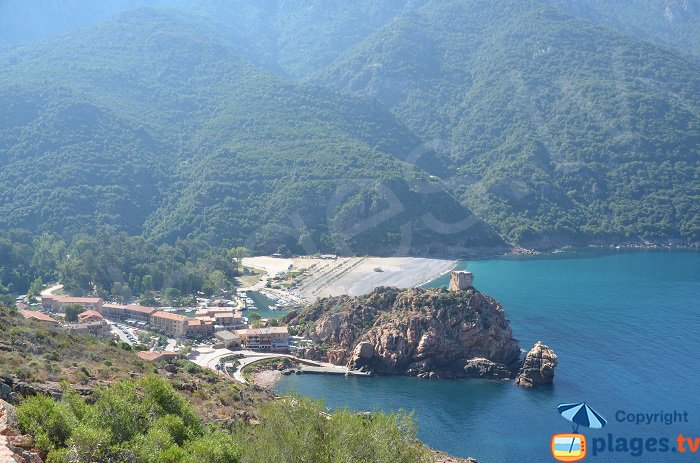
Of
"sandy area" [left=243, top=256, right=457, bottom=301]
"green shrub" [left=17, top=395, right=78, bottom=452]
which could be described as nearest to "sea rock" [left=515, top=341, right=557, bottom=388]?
"sandy area" [left=243, top=256, right=457, bottom=301]

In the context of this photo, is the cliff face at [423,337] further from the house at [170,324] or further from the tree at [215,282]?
the tree at [215,282]

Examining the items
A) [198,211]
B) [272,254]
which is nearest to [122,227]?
[198,211]

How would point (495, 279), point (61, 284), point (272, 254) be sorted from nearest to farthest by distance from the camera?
point (61, 284)
point (495, 279)
point (272, 254)

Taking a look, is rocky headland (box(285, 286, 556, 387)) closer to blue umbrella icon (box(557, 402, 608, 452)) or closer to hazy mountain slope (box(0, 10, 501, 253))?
blue umbrella icon (box(557, 402, 608, 452))

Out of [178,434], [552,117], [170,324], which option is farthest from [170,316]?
[552,117]

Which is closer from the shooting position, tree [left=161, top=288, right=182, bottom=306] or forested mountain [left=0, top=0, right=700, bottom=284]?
tree [left=161, top=288, right=182, bottom=306]

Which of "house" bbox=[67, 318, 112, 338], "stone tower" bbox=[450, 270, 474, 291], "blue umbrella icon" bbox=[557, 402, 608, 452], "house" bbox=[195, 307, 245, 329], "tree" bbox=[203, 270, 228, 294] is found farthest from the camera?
"tree" bbox=[203, 270, 228, 294]

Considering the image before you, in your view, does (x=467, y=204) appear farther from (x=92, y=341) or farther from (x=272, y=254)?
(x=92, y=341)
